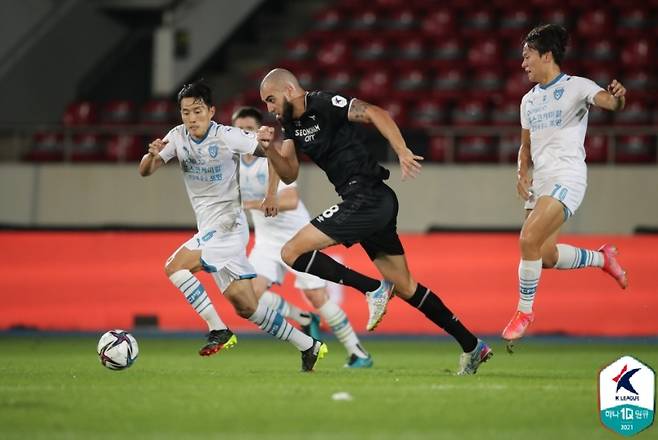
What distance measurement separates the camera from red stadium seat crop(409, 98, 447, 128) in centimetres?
1902

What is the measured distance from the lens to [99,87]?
23.1 meters

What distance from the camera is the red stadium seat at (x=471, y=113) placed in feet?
61.6

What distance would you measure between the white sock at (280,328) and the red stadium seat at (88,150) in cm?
1081

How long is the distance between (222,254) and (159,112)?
11.4m

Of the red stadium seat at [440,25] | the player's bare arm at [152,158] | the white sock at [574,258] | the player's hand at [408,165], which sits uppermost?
the red stadium seat at [440,25]

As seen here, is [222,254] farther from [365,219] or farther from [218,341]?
[365,219]

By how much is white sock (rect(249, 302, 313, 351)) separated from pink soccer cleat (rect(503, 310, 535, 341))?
4.93 feet

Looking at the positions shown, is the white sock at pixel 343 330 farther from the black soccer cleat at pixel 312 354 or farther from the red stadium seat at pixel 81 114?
the red stadium seat at pixel 81 114

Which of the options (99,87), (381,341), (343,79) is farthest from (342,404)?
(99,87)

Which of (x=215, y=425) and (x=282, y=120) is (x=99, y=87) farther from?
(x=215, y=425)

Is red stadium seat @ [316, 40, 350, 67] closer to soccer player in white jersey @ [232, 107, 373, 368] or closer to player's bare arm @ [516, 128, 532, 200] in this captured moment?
soccer player in white jersey @ [232, 107, 373, 368]

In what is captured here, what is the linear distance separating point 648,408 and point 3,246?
10535 millimetres

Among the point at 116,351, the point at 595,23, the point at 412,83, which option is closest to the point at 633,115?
the point at 595,23

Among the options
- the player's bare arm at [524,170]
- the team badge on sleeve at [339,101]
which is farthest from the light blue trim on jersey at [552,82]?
the team badge on sleeve at [339,101]
